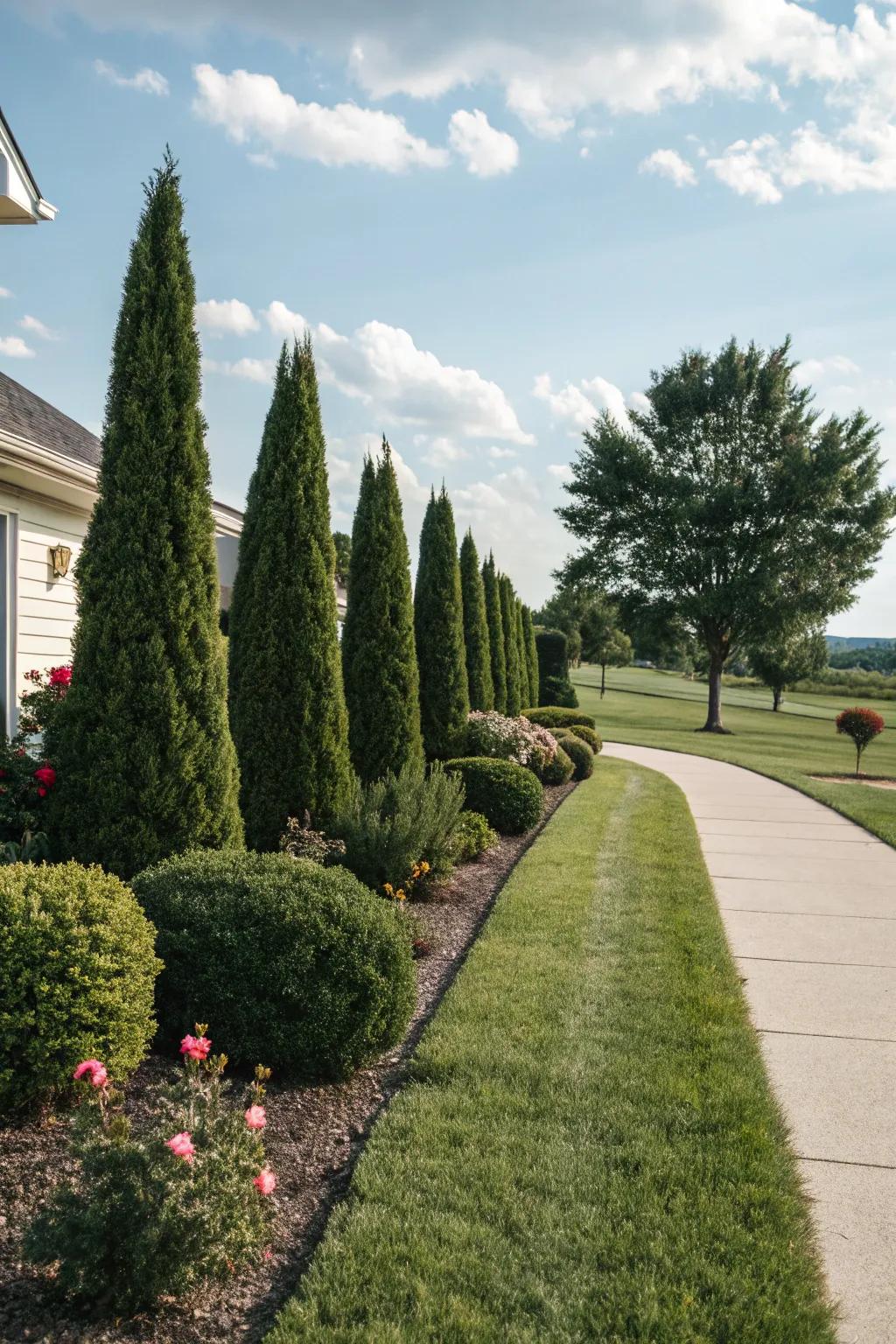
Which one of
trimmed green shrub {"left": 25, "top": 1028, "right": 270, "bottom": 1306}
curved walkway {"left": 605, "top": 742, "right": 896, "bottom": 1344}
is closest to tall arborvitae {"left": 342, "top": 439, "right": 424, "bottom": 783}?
curved walkway {"left": 605, "top": 742, "right": 896, "bottom": 1344}

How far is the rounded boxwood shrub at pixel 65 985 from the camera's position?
3.12 meters

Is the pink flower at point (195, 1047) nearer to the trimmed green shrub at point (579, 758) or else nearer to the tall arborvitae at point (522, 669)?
the trimmed green shrub at point (579, 758)

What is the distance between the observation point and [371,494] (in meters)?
10.1

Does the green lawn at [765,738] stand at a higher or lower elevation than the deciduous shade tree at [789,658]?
lower

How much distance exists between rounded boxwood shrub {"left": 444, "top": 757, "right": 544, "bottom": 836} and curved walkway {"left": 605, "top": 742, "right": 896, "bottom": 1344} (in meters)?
1.95

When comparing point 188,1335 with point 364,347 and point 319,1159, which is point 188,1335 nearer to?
point 319,1159

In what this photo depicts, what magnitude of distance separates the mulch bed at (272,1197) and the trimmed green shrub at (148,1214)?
63mm

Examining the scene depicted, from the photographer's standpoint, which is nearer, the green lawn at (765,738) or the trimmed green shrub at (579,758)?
the green lawn at (765,738)

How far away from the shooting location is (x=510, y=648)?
2072cm

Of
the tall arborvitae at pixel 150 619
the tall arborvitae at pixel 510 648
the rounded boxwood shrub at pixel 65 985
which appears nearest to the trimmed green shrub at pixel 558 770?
the tall arborvitae at pixel 510 648

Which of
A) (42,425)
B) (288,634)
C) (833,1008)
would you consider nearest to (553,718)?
(288,634)

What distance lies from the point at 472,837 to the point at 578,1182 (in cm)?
522

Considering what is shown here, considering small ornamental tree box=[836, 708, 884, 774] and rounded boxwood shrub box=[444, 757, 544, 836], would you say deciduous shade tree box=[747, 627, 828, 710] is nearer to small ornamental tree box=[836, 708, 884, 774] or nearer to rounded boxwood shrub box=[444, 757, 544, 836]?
small ornamental tree box=[836, 708, 884, 774]

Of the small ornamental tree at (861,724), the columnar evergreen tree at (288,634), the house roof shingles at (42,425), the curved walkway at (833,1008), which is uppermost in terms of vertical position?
the house roof shingles at (42,425)
